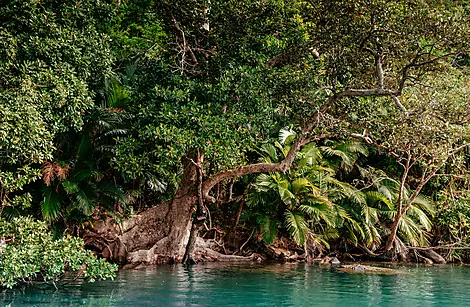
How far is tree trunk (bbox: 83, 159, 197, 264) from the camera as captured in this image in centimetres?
1430

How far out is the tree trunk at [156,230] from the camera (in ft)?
46.9

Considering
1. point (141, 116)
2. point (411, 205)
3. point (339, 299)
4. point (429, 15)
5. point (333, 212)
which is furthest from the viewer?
point (411, 205)

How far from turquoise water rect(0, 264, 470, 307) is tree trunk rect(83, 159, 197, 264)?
79 cm

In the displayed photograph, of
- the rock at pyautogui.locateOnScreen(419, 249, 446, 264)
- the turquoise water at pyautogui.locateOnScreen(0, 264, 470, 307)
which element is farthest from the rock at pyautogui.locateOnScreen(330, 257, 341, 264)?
the rock at pyautogui.locateOnScreen(419, 249, 446, 264)

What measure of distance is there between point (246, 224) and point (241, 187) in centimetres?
172

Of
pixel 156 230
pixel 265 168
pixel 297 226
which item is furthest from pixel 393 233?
pixel 156 230

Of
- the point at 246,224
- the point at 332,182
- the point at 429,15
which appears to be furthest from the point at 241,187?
the point at 429,15

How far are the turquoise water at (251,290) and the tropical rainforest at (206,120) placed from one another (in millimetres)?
658

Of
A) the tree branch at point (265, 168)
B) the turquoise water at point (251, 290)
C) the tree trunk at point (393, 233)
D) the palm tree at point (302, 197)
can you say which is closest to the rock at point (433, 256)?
the tree trunk at point (393, 233)

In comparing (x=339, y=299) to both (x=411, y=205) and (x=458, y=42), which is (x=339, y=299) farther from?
(x=411, y=205)

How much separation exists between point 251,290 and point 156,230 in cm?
499

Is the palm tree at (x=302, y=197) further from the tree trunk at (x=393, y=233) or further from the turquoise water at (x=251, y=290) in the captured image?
the turquoise water at (x=251, y=290)

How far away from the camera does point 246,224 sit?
1767cm

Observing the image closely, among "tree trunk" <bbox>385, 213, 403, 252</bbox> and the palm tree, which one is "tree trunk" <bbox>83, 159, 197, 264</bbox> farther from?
"tree trunk" <bbox>385, 213, 403, 252</bbox>
